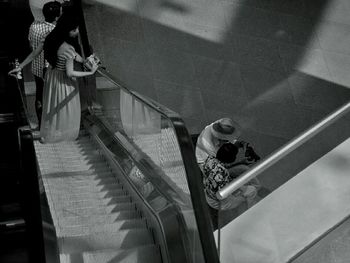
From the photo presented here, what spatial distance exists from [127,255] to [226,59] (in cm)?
514

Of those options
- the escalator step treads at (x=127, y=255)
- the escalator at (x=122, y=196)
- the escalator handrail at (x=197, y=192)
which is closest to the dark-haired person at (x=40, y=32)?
the escalator at (x=122, y=196)

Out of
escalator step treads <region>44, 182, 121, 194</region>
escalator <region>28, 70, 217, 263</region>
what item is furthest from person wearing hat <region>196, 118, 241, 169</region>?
escalator step treads <region>44, 182, 121, 194</region>

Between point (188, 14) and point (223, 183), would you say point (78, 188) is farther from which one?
point (188, 14)

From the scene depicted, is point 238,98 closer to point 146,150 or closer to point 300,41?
point 300,41

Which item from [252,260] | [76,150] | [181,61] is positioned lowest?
[76,150]

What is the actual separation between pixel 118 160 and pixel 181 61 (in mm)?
3022

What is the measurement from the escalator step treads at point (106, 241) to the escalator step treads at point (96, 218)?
455 mm

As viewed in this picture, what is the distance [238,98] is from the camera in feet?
29.7

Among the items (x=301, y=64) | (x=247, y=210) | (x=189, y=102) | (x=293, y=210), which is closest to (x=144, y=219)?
(x=247, y=210)

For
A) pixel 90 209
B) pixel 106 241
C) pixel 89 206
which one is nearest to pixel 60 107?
pixel 89 206

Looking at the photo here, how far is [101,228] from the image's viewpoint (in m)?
5.54

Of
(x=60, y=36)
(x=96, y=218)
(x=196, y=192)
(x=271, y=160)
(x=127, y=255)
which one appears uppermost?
(x=271, y=160)

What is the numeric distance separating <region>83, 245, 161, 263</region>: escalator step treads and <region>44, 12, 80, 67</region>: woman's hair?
8.29ft

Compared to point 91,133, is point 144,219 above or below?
above
